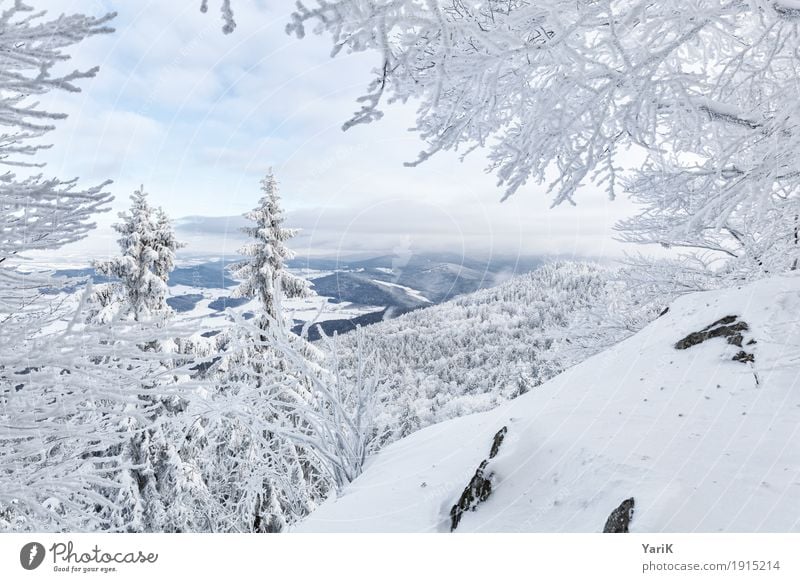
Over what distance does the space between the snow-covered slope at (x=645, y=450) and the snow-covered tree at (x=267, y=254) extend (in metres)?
7.20

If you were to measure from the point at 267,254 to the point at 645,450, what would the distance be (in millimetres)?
9809

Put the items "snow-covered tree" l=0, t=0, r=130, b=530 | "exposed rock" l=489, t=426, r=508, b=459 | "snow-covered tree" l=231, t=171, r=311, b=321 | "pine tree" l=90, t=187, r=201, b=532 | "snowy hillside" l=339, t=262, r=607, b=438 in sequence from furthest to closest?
1. "snowy hillside" l=339, t=262, r=607, b=438
2. "snow-covered tree" l=231, t=171, r=311, b=321
3. "pine tree" l=90, t=187, r=201, b=532
4. "exposed rock" l=489, t=426, r=508, b=459
5. "snow-covered tree" l=0, t=0, r=130, b=530

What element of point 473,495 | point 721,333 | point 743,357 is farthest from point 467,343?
point 473,495

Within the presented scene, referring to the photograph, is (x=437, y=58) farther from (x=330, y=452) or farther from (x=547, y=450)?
(x=330, y=452)

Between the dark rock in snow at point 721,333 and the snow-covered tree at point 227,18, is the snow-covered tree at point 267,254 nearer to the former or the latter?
the dark rock in snow at point 721,333

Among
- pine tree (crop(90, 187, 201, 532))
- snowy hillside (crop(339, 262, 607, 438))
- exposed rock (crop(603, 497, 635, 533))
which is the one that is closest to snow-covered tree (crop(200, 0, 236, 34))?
exposed rock (crop(603, 497, 635, 533))

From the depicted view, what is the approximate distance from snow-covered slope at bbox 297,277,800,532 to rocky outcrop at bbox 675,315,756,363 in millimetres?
35

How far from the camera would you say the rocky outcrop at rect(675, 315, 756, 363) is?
13.3ft

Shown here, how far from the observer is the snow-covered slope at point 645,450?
8.25 ft

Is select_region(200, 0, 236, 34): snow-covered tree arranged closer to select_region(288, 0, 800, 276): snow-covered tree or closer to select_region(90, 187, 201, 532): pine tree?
select_region(288, 0, 800, 276): snow-covered tree

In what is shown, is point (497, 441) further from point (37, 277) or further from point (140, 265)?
point (140, 265)

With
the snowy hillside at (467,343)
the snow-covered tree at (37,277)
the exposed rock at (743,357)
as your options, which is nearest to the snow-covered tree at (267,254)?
the snow-covered tree at (37,277)
